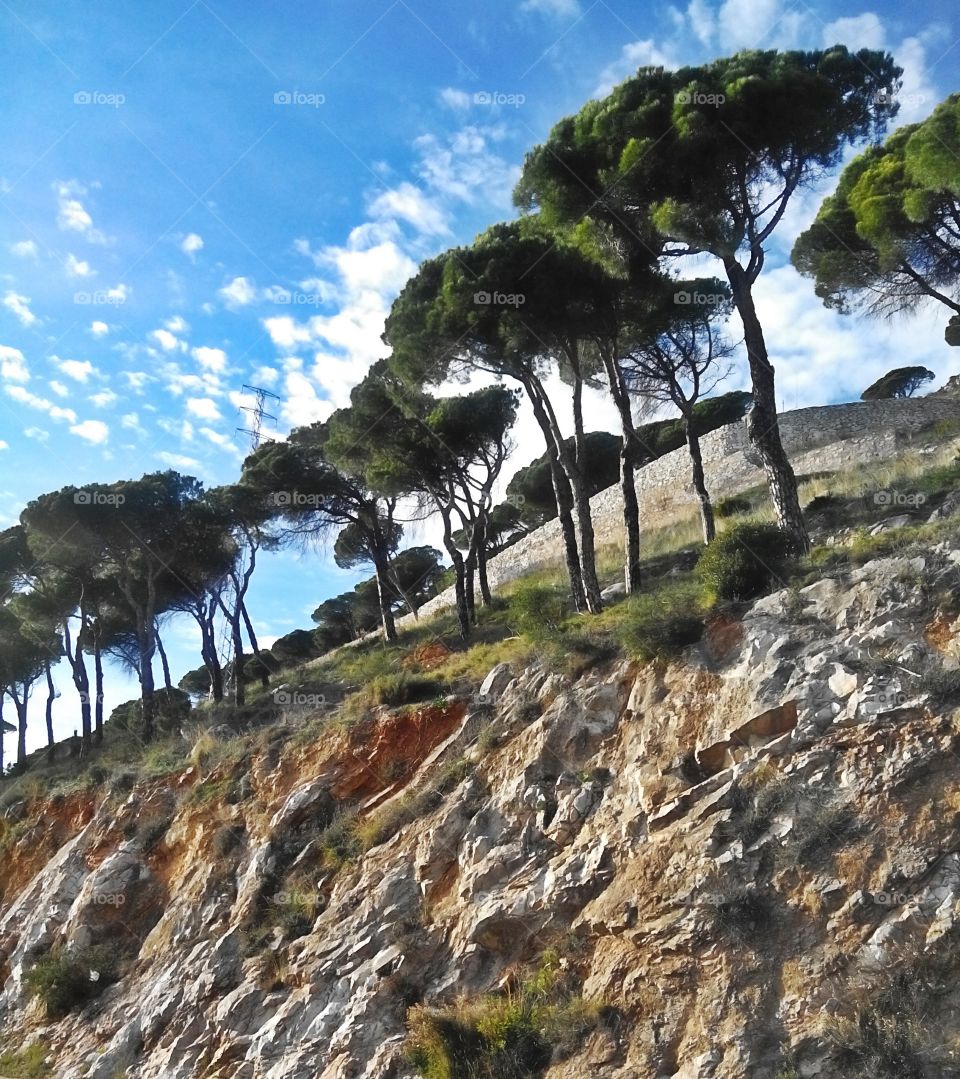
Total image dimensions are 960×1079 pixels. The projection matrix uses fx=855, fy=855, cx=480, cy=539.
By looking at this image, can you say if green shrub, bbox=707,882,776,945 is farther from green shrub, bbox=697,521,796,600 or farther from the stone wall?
the stone wall

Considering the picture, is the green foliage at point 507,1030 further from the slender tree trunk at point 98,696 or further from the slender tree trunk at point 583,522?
the slender tree trunk at point 98,696

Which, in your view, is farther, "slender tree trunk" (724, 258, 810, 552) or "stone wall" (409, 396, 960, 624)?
"stone wall" (409, 396, 960, 624)

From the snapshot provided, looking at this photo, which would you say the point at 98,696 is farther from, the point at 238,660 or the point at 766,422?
the point at 766,422

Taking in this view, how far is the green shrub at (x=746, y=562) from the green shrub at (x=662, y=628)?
34 centimetres

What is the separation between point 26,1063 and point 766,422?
14.1 m

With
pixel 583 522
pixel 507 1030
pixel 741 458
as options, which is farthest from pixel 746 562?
pixel 741 458

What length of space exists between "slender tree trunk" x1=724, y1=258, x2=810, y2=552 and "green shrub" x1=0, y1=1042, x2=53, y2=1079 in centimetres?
1285

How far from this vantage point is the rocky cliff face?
655 centimetres

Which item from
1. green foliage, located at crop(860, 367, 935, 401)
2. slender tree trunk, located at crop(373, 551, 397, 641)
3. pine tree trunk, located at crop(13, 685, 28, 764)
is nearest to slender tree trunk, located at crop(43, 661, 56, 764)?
pine tree trunk, located at crop(13, 685, 28, 764)

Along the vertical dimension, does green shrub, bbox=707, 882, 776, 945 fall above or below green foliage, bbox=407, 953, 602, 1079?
above

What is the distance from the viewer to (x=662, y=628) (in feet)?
34.1

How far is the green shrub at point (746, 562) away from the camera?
10.9 m

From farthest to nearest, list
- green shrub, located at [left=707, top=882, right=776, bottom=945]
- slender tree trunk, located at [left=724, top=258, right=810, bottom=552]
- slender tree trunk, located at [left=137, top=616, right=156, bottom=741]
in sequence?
slender tree trunk, located at [left=137, top=616, right=156, bottom=741], slender tree trunk, located at [left=724, top=258, right=810, bottom=552], green shrub, located at [left=707, top=882, right=776, bottom=945]

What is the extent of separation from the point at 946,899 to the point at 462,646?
12.8 meters
